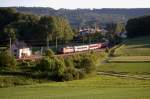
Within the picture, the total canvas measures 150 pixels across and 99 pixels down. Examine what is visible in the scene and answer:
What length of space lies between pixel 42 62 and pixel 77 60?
25.5 ft

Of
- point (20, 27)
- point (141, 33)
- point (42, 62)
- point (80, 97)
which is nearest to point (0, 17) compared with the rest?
point (20, 27)

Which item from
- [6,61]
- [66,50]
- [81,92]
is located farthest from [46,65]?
[66,50]

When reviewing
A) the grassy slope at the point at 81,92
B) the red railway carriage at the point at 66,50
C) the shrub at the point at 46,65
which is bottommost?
the red railway carriage at the point at 66,50

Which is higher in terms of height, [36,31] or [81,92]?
[81,92]

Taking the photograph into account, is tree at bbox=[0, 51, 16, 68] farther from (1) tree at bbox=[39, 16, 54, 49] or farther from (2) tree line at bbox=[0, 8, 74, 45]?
(1) tree at bbox=[39, 16, 54, 49]

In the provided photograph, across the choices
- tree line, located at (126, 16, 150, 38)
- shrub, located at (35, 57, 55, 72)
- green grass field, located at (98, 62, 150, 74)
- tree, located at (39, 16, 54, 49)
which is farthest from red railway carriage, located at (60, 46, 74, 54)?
tree line, located at (126, 16, 150, 38)

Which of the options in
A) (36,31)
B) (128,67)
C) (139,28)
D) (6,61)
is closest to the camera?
(6,61)

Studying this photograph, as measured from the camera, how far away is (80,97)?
22.5 meters

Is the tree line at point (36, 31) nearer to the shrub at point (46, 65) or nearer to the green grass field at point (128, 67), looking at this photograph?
the green grass field at point (128, 67)

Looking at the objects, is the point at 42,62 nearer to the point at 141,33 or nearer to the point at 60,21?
the point at 60,21

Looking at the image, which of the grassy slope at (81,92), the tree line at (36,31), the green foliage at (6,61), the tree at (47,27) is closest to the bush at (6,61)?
the green foliage at (6,61)

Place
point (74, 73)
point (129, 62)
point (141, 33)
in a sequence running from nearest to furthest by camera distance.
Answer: point (74, 73), point (129, 62), point (141, 33)

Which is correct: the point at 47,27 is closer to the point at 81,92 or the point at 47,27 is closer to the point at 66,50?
the point at 66,50

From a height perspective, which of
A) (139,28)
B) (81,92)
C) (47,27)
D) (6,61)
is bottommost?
A: (6,61)
